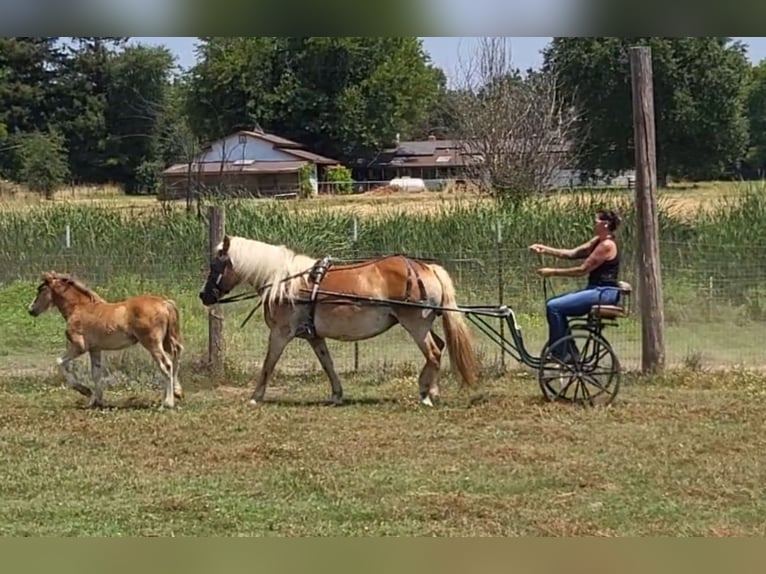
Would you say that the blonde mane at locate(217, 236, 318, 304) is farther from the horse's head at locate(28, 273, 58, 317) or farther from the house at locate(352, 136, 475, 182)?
the house at locate(352, 136, 475, 182)

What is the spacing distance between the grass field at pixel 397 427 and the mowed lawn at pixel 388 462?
0.02m

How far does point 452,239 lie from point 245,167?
23246 mm

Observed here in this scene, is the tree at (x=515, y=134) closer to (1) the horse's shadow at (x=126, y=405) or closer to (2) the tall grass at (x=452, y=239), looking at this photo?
(2) the tall grass at (x=452, y=239)

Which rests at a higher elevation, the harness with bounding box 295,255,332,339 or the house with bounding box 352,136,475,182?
the house with bounding box 352,136,475,182

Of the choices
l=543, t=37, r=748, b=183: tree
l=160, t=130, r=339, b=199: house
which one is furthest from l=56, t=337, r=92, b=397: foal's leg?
l=160, t=130, r=339, b=199: house

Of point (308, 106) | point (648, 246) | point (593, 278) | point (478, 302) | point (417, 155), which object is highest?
point (308, 106)

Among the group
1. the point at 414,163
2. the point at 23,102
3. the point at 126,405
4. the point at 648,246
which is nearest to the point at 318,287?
the point at 126,405

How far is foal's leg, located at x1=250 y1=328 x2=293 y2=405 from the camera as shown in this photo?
847 cm

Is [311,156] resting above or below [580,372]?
above

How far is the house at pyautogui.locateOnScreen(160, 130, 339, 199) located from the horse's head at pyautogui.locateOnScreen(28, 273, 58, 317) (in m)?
24.1

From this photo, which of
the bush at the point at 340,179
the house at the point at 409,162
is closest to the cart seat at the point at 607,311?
the bush at the point at 340,179

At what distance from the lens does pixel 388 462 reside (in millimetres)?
6086

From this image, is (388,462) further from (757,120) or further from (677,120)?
(757,120)

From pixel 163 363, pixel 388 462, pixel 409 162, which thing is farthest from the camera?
pixel 409 162
